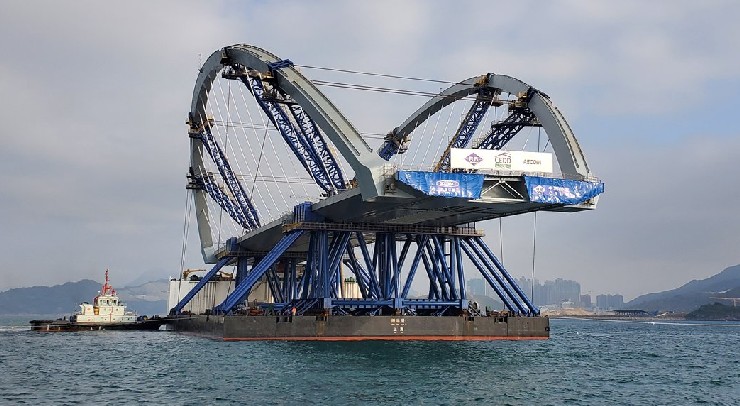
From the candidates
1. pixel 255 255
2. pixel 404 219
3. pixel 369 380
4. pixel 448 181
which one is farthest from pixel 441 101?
pixel 369 380

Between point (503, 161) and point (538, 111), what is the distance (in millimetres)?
12668

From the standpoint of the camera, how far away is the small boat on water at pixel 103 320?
99.2 meters

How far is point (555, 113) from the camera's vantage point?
6825 cm

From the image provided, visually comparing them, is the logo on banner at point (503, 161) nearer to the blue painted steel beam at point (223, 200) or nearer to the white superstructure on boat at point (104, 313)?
the blue painted steel beam at point (223, 200)

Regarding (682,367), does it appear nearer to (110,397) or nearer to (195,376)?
(195,376)

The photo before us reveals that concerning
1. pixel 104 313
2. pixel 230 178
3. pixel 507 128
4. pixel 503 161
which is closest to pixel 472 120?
pixel 507 128

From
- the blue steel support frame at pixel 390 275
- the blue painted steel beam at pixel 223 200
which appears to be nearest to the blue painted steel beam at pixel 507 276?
the blue steel support frame at pixel 390 275

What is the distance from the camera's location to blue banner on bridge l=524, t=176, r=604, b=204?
2322 inches

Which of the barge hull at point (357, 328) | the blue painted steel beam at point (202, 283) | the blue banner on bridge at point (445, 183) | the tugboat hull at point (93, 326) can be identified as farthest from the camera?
the blue painted steel beam at point (202, 283)

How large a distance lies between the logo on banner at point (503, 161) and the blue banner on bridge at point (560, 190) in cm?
204

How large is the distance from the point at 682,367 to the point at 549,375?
52.1 feet

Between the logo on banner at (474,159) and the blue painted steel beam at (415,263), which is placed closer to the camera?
the logo on banner at (474,159)

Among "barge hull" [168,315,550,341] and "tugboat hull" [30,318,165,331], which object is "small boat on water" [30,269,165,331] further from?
"barge hull" [168,315,550,341]

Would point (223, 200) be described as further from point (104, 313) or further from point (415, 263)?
point (415, 263)
